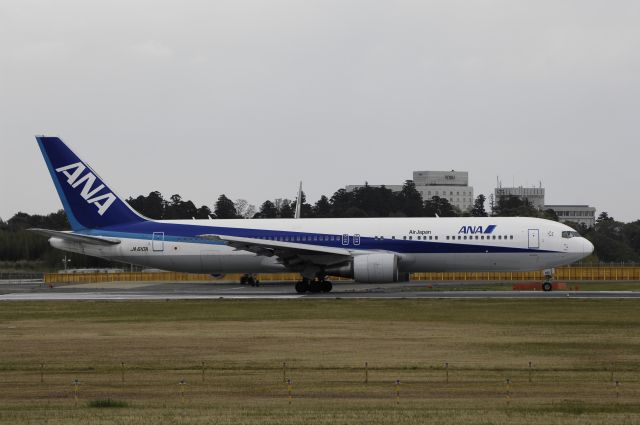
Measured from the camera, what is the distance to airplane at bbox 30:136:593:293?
173 ft

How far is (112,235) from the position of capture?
57281mm

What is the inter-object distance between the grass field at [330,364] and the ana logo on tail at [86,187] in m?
16.4

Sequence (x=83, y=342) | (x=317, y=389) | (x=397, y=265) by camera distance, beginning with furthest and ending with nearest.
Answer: (x=397, y=265), (x=83, y=342), (x=317, y=389)

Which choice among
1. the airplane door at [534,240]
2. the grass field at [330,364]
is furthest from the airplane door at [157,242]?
the airplane door at [534,240]

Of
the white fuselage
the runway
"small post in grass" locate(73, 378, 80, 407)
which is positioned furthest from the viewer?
the white fuselage

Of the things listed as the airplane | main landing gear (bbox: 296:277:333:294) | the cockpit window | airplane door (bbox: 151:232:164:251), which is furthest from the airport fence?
airplane door (bbox: 151:232:164:251)

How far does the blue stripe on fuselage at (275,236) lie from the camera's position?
52812 mm

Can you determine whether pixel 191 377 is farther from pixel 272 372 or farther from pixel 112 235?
pixel 112 235

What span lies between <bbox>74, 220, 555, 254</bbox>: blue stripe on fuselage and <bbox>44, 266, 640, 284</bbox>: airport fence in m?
15.4

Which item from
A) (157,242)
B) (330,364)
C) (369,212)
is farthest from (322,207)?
(330,364)

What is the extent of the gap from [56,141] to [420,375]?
40.0 m

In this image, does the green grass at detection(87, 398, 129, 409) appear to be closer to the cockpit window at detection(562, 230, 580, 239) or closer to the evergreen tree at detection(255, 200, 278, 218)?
the cockpit window at detection(562, 230, 580, 239)

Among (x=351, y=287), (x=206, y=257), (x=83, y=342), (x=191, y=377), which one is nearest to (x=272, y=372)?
(x=191, y=377)

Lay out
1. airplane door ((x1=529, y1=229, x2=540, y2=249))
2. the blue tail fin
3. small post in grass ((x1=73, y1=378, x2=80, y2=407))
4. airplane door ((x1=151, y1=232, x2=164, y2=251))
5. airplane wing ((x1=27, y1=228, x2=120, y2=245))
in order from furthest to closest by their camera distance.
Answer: the blue tail fin, airplane door ((x1=151, y1=232, x2=164, y2=251)), airplane wing ((x1=27, y1=228, x2=120, y2=245)), airplane door ((x1=529, y1=229, x2=540, y2=249)), small post in grass ((x1=73, y1=378, x2=80, y2=407))
